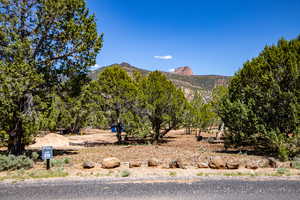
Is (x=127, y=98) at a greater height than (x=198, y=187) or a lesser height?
greater

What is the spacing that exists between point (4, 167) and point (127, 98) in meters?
14.4

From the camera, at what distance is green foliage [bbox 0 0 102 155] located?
1350cm

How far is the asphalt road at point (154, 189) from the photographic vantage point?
24.5 feet

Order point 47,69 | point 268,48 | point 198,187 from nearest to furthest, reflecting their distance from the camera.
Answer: point 198,187
point 47,69
point 268,48

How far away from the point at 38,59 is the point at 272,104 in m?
14.2

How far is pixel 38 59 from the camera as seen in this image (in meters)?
15.6

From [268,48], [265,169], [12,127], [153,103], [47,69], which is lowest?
[265,169]

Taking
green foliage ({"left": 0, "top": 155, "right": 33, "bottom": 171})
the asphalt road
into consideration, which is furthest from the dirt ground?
the asphalt road

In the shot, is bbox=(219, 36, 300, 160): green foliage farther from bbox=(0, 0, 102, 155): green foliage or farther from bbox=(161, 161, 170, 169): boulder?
bbox=(0, 0, 102, 155): green foliage

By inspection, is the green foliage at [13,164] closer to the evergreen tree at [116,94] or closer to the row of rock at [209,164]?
the row of rock at [209,164]

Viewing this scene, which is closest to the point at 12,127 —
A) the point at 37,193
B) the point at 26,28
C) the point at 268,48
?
the point at 26,28

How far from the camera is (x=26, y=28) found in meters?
15.1

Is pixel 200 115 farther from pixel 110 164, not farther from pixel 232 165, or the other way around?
pixel 110 164

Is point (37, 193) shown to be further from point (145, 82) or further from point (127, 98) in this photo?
point (145, 82)
